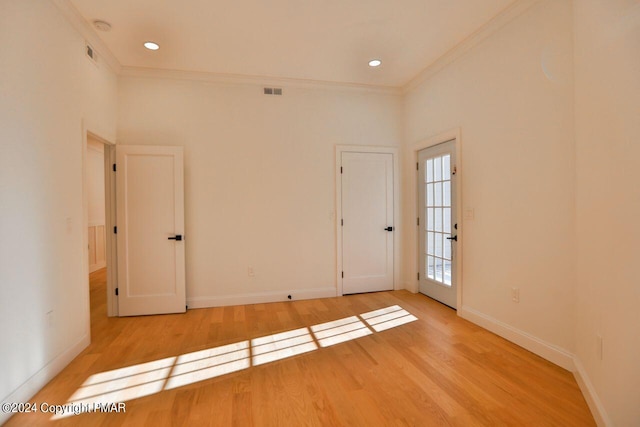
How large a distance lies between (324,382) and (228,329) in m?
1.49

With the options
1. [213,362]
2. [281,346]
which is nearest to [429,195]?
[281,346]

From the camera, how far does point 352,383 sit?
2.28 meters

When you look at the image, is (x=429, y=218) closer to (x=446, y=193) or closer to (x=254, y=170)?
(x=446, y=193)

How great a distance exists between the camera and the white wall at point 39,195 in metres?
1.99

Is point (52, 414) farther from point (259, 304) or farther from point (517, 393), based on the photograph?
point (517, 393)

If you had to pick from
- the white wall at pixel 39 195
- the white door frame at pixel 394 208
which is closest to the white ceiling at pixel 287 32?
the white wall at pixel 39 195

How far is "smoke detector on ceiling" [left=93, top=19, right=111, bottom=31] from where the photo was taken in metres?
2.93

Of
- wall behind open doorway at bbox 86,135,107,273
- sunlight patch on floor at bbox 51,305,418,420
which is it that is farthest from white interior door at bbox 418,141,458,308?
wall behind open doorway at bbox 86,135,107,273

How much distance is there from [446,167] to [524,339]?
81.2 inches

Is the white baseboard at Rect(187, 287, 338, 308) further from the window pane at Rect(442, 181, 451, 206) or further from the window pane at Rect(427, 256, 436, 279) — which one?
the window pane at Rect(442, 181, 451, 206)

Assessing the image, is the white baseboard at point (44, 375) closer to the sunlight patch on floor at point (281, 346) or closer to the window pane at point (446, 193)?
the sunlight patch on floor at point (281, 346)

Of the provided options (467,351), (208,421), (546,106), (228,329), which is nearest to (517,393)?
(467,351)

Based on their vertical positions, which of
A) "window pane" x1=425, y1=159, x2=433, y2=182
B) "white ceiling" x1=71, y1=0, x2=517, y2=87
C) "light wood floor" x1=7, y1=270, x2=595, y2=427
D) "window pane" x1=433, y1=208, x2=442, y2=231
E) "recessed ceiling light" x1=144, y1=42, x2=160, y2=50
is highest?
"white ceiling" x1=71, y1=0, x2=517, y2=87

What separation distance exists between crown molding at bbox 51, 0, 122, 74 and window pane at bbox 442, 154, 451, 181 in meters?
4.06
